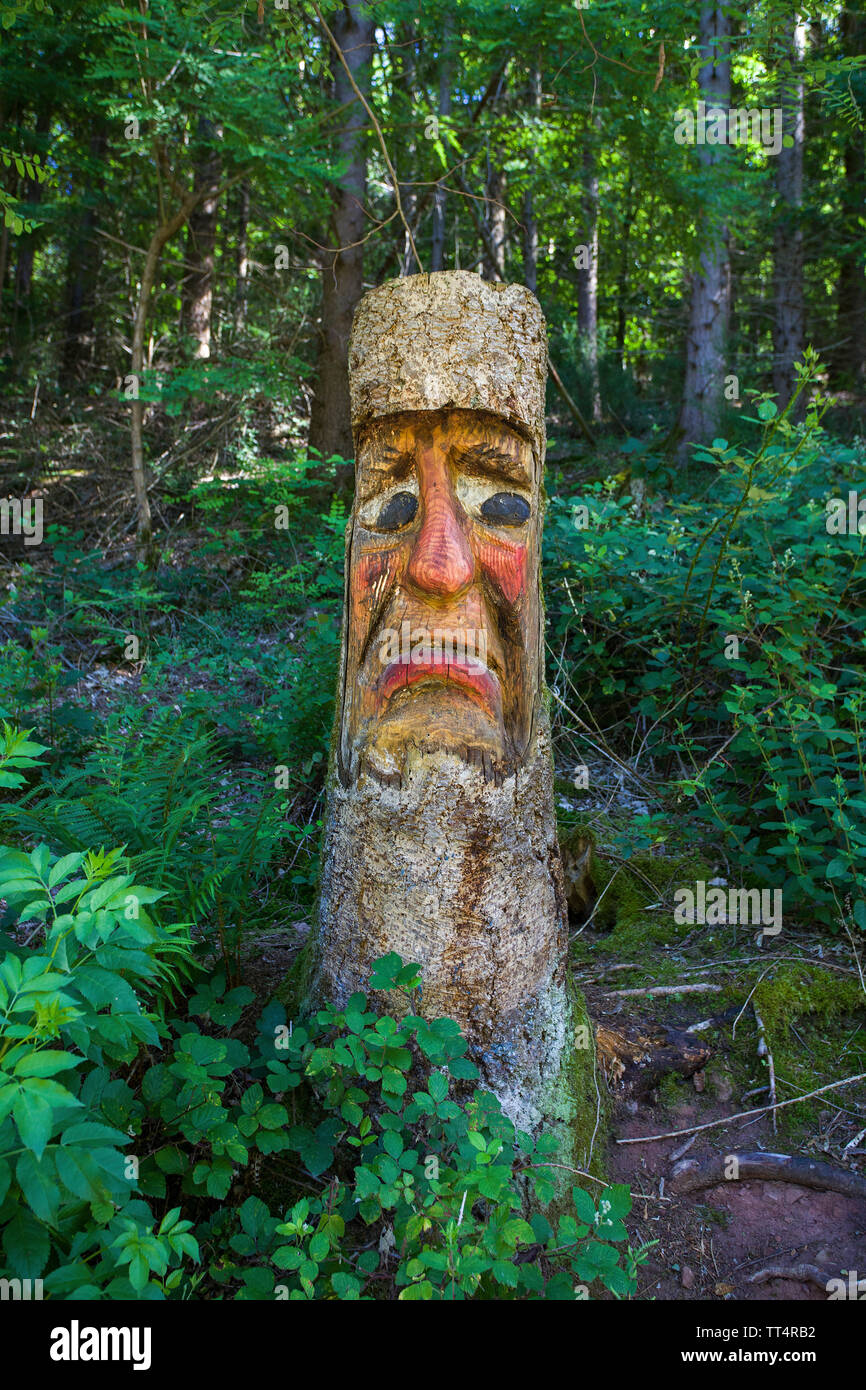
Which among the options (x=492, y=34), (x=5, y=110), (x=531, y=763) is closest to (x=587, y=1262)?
(x=531, y=763)

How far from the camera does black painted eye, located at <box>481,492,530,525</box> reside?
8.63ft

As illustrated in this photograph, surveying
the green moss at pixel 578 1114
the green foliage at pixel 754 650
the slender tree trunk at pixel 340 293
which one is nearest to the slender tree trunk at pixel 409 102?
the slender tree trunk at pixel 340 293

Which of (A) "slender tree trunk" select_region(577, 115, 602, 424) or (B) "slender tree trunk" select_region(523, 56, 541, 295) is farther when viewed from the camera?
(A) "slender tree trunk" select_region(577, 115, 602, 424)

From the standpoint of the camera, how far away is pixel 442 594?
96.6 inches

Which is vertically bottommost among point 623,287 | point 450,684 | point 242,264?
point 450,684

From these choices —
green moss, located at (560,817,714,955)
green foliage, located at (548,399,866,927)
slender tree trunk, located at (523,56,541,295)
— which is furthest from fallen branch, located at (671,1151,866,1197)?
slender tree trunk, located at (523,56,541,295)

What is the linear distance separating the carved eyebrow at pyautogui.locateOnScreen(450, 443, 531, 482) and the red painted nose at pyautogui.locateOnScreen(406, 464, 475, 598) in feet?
0.31

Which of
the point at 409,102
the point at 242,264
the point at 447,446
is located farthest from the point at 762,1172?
the point at 242,264

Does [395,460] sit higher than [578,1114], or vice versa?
[395,460]

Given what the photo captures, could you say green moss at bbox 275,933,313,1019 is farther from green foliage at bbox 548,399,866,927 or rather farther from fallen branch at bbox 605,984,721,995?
green foliage at bbox 548,399,866,927

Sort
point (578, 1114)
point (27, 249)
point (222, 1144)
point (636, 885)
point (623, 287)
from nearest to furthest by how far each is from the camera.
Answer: point (222, 1144) → point (578, 1114) → point (636, 885) → point (27, 249) → point (623, 287)

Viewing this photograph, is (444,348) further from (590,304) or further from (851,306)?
(590,304)

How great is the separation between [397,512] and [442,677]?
54 centimetres

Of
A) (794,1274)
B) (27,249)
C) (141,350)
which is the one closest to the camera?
(794,1274)
